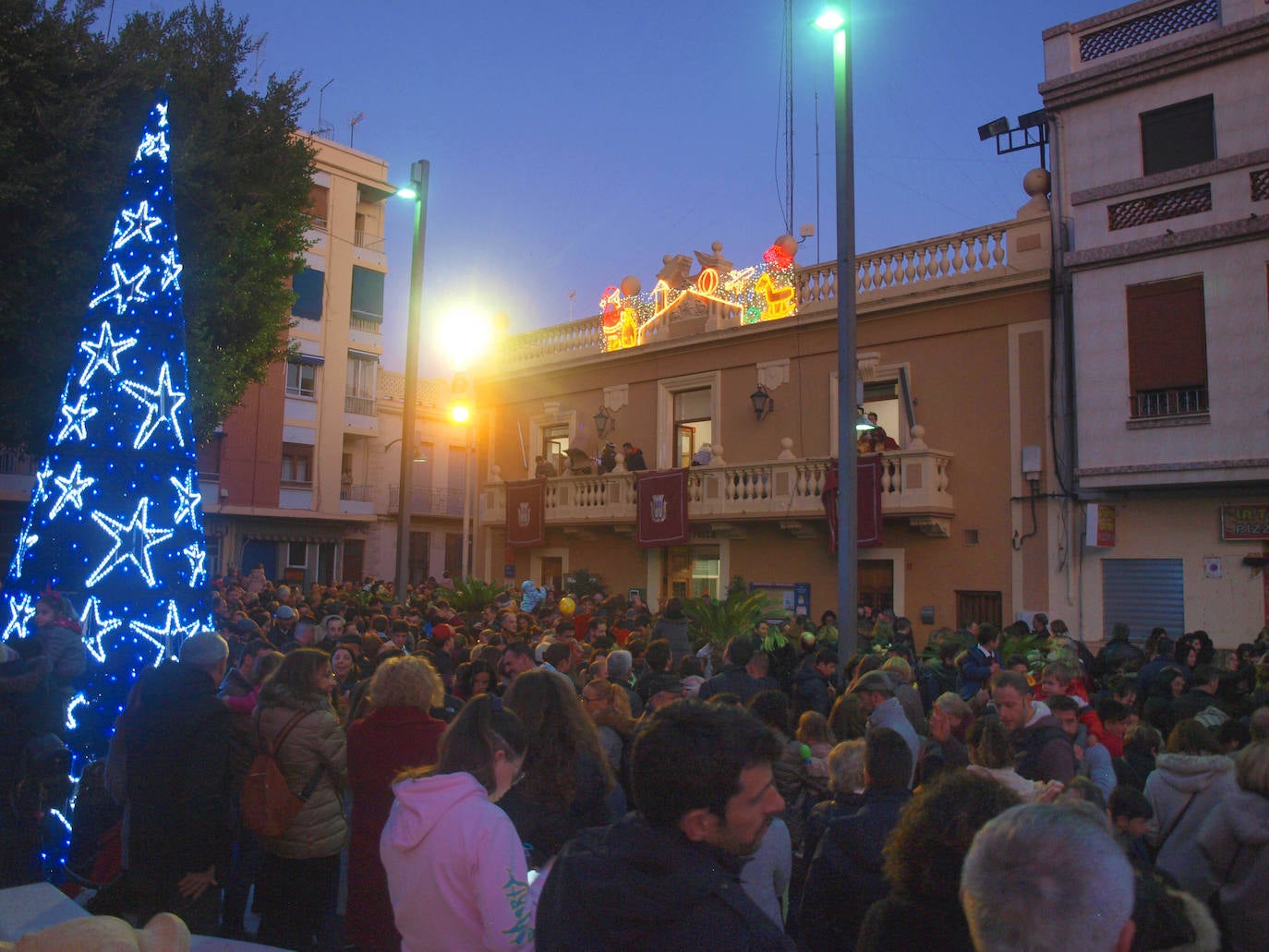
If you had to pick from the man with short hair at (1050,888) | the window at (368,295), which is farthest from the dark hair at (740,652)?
the window at (368,295)

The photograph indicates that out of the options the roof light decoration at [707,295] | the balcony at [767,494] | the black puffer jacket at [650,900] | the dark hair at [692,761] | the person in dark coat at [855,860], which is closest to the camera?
the black puffer jacket at [650,900]

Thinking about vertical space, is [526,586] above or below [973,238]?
below

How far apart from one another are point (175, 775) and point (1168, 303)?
14.0m

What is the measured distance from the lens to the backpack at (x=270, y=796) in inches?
166

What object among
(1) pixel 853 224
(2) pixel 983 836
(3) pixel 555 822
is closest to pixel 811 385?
(1) pixel 853 224

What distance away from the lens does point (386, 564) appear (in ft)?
112

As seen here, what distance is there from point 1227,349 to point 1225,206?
197 centimetres

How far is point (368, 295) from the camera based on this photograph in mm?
33156

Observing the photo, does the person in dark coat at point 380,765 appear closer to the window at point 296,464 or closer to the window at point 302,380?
the window at point 296,464

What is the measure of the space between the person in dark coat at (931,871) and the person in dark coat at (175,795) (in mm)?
3155

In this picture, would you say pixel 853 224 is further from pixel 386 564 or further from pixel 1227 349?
pixel 386 564

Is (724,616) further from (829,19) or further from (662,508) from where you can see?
(662,508)

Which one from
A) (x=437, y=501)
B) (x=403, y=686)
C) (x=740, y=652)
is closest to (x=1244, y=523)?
(x=740, y=652)

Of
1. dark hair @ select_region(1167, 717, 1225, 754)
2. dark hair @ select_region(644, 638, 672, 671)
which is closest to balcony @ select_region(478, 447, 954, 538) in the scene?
dark hair @ select_region(644, 638, 672, 671)
